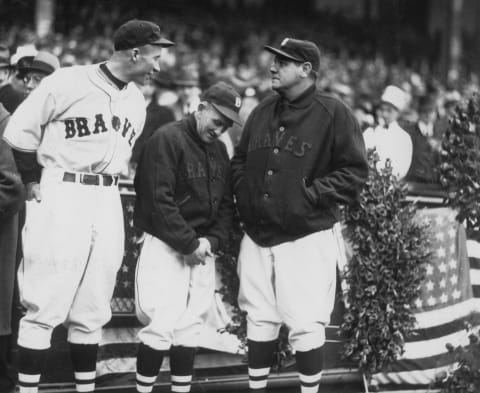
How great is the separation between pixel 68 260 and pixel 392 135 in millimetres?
4417

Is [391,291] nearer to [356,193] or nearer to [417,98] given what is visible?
[356,193]

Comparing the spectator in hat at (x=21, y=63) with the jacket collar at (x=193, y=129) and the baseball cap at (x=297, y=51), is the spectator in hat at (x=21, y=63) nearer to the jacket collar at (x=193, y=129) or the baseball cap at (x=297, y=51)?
the jacket collar at (x=193, y=129)

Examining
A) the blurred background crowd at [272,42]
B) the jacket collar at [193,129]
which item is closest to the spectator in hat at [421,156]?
the blurred background crowd at [272,42]

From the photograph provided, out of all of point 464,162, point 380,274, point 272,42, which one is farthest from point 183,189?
point 272,42

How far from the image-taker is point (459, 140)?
210 inches

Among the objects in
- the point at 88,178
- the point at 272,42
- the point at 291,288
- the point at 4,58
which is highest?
the point at 4,58

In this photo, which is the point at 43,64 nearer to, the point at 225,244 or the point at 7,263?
the point at 7,263

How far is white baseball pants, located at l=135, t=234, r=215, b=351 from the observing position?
15.8 feet

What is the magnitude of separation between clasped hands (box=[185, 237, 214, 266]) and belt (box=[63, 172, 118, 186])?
0.60 m

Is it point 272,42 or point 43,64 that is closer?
point 43,64

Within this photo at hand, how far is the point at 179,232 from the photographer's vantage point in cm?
481

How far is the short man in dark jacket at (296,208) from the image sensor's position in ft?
16.2

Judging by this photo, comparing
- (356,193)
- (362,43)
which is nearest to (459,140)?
(356,193)

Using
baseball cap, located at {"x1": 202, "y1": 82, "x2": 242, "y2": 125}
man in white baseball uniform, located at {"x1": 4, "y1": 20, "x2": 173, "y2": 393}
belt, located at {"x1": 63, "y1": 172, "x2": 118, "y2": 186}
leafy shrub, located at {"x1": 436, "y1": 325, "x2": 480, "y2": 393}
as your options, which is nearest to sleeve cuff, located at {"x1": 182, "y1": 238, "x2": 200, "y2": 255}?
man in white baseball uniform, located at {"x1": 4, "y1": 20, "x2": 173, "y2": 393}
